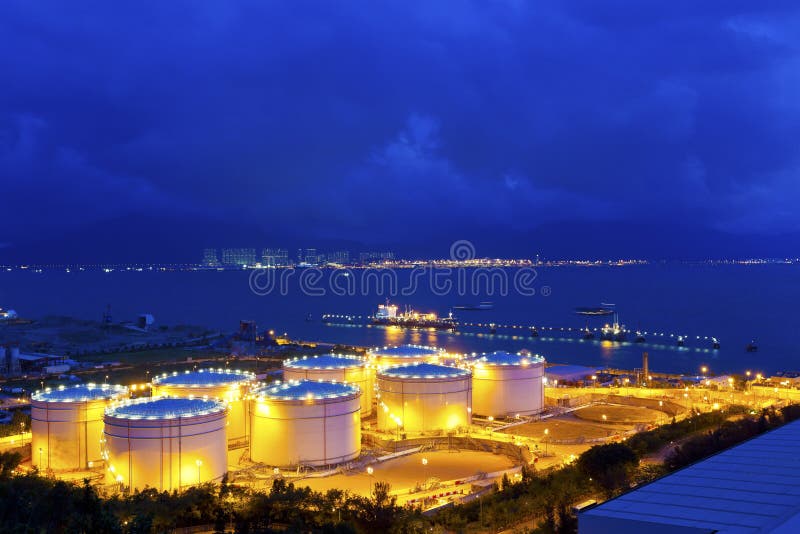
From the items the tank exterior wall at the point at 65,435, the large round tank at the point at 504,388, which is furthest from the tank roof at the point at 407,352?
A: the tank exterior wall at the point at 65,435

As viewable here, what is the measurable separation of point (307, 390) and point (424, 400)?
4.77 metres

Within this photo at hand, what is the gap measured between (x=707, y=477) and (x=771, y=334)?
68.5 meters

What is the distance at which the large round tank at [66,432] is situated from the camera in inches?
812

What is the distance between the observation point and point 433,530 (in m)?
13.8

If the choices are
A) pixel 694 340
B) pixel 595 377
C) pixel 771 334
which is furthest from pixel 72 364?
pixel 771 334

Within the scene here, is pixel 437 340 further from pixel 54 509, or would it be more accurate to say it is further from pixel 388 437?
pixel 54 509

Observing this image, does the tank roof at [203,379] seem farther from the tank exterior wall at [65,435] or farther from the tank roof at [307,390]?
the tank exterior wall at [65,435]

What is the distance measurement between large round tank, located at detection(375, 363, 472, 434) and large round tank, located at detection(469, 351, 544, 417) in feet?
7.37

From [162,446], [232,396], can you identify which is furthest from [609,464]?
[232,396]

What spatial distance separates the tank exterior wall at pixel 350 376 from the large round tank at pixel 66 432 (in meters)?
6.98

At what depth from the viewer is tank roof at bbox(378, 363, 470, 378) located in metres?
24.3

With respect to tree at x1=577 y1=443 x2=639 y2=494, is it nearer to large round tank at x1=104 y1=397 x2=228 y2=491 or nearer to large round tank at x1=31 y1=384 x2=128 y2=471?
large round tank at x1=104 y1=397 x2=228 y2=491

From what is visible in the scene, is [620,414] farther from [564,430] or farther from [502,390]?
[502,390]

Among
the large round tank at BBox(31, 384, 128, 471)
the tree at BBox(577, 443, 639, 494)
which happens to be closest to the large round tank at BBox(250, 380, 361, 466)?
the large round tank at BBox(31, 384, 128, 471)
